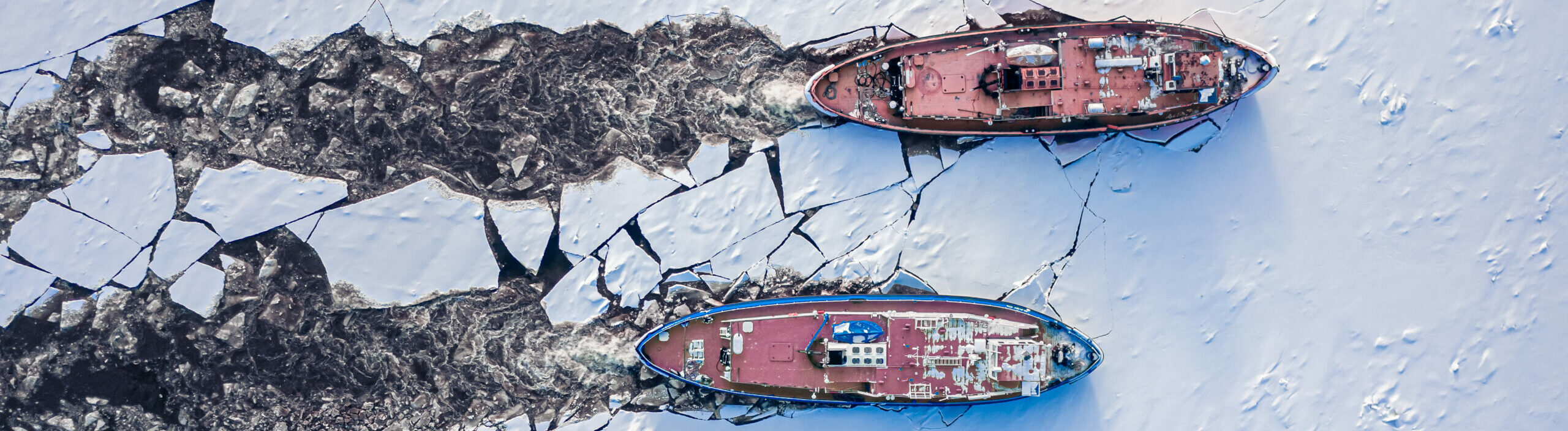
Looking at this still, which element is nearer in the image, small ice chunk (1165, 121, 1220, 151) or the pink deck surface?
the pink deck surface

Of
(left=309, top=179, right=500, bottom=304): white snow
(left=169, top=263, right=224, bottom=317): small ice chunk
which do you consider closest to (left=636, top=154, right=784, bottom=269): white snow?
(left=309, top=179, right=500, bottom=304): white snow

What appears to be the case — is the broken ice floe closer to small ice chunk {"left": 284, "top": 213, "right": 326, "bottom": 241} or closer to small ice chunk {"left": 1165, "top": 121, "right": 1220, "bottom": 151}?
small ice chunk {"left": 1165, "top": 121, "right": 1220, "bottom": 151}

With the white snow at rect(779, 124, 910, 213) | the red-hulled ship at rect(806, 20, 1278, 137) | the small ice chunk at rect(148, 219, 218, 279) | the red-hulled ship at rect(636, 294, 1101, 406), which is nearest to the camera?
the red-hulled ship at rect(636, 294, 1101, 406)

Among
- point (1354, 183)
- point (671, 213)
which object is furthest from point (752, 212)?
point (1354, 183)

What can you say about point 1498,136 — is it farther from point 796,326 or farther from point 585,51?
point 585,51

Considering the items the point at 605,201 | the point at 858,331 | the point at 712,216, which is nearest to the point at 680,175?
the point at 712,216
